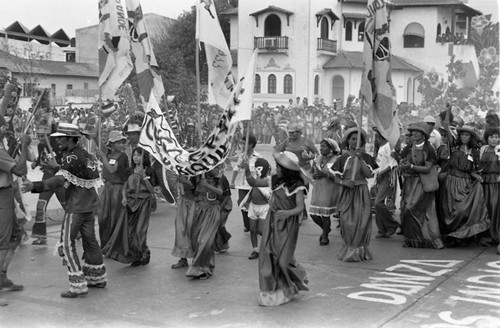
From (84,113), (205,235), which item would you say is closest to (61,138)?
(205,235)

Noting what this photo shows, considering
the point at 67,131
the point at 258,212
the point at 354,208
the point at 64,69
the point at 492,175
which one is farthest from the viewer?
the point at 64,69

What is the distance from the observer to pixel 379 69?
31.1 feet

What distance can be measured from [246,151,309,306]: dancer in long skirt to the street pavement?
15 centimetres

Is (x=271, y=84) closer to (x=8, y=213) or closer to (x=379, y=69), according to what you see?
(x=379, y=69)

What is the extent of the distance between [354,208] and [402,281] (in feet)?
4.86

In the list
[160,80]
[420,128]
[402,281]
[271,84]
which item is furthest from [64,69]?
[402,281]

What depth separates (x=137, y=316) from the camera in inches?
267

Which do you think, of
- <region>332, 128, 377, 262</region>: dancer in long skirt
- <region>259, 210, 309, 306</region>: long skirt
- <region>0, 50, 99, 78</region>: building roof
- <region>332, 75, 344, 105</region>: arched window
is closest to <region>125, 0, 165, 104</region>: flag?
<region>332, 128, 377, 262</region>: dancer in long skirt

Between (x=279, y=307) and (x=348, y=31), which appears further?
(x=348, y=31)

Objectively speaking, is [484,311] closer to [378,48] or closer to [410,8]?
[378,48]

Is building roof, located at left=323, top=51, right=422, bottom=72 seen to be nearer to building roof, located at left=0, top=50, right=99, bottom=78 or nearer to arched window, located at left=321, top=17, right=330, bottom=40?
arched window, located at left=321, top=17, right=330, bottom=40

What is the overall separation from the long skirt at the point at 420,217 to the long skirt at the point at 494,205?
726mm

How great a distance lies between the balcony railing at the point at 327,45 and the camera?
4775cm

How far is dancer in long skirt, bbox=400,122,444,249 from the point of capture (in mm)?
10102
